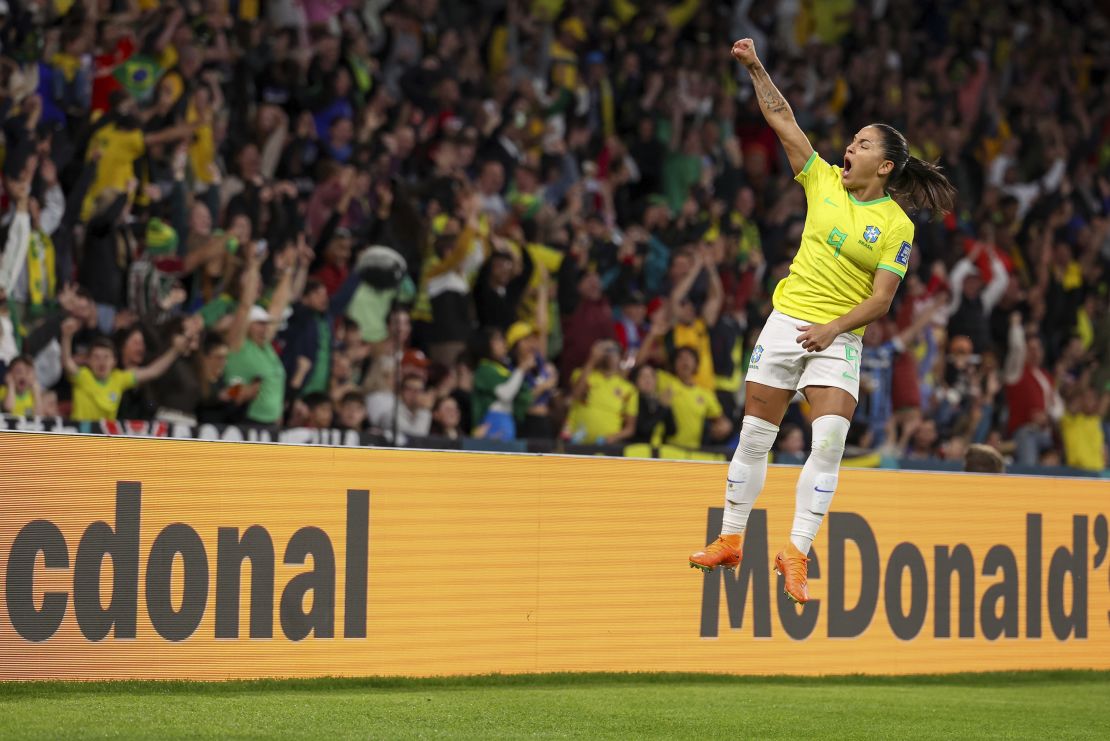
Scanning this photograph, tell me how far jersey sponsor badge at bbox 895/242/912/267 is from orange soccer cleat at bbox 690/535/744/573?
5.10ft

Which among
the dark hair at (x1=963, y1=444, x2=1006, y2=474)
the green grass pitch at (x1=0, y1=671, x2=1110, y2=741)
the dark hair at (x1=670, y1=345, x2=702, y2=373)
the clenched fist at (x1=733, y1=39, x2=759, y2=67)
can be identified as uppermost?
the clenched fist at (x1=733, y1=39, x2=759, y2=67)

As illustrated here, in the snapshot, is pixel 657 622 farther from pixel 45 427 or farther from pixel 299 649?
pixel 45 427

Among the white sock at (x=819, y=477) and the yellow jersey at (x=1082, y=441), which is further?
the yellow jersey at (x=1082, y=441)

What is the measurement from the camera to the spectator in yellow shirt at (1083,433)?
16969 mm

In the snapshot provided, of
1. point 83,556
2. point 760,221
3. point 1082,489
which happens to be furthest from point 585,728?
point 760,221

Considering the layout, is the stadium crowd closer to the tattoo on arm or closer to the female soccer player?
the female soccer player

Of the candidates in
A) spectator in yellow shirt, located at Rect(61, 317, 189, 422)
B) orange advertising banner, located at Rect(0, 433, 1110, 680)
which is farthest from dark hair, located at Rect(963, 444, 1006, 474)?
spectator in yellow shirt, located at Rect(61, 317, 189, 422)

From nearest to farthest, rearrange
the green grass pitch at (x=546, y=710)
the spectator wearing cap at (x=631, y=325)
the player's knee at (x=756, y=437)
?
the green grass pitch at (x=546, y=710) → the player's knee at (x=756, y=437) → the spectator wearing cap at (x=631, y=325)

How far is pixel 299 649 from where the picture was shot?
9.29 meters

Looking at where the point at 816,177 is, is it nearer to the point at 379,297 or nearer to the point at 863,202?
the point at 863,202

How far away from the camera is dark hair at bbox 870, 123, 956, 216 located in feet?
27.0

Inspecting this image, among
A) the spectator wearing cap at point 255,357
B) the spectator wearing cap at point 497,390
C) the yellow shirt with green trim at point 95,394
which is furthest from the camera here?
the spectator wearing cap at point 497,390

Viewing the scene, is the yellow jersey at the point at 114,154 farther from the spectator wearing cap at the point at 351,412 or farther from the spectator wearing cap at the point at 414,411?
the spectator wearing cap at the point at 414,411

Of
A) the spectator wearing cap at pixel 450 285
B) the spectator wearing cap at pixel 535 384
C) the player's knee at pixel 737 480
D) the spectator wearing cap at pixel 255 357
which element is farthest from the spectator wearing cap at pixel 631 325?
the player's knee at pixel 737 480
